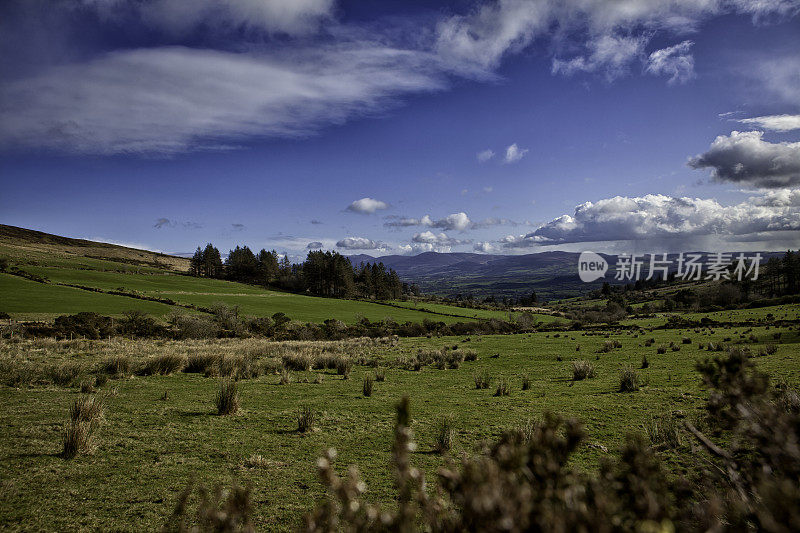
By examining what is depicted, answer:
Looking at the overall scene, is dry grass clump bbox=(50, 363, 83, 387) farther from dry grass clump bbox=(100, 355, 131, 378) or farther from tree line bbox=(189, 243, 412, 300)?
tree line bbox=(189, 243, 412, 300)

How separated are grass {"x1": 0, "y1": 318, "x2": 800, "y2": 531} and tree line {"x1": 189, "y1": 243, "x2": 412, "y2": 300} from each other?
301 ft

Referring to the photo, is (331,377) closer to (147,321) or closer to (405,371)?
(405,371)

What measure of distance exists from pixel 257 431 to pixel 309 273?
103 metres

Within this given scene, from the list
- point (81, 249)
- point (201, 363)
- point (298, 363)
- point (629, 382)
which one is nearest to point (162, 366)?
point (201, 363)

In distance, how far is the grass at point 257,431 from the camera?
211 inches

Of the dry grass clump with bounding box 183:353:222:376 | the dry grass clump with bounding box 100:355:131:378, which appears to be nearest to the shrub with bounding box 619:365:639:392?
the dry grass clump with bounding box 183:353:222:376

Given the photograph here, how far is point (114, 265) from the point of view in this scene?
348 feet

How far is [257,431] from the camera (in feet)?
28.9

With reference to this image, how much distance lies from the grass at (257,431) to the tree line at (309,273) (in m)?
91.8

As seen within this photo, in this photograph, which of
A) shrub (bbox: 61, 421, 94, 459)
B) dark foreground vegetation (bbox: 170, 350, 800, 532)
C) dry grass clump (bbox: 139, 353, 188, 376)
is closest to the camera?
dark foreground vegetation (bbox: 170, 350, 800, 532)

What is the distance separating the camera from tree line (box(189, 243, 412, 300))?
109m

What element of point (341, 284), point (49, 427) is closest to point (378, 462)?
point (49, 427)

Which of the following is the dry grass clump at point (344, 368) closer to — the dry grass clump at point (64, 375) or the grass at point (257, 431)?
the grass at point (257, 431)

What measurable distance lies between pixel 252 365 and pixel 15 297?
5335 cm
